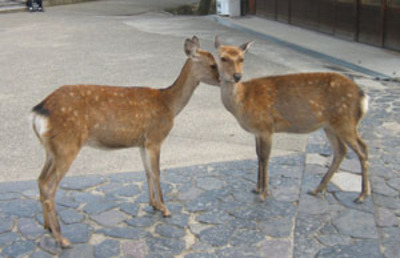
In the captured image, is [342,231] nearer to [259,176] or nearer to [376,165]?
[259,176]

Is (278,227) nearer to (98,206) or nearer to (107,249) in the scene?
(107,249)

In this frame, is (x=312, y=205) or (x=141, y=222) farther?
(x=312, y=205)

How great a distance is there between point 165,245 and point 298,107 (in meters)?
1.84

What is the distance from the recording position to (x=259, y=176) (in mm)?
5672

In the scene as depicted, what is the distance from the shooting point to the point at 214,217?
5.30m

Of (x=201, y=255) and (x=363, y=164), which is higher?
(x=363, y=164)

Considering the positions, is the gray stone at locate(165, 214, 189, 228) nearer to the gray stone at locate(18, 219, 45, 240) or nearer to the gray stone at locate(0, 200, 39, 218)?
the gray stone at locate(18, 219, 45, 240)


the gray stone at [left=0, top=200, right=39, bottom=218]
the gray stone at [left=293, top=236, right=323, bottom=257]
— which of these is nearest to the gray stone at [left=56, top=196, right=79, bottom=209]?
the gray stone at [left=0, top=200, right=39, bottom=218]

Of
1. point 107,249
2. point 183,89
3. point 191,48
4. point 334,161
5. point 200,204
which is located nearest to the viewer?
point 107,249

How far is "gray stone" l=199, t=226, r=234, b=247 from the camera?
16.0 ft

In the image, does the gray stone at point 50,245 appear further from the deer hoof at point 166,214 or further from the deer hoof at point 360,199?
the deer hoof at point 360,199

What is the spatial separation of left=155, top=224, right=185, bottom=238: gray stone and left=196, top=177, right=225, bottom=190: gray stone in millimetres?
860

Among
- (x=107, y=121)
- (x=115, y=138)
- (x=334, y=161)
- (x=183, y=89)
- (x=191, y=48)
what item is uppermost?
(x=191, y=48)

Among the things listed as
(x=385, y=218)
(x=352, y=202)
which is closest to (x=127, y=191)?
(x=352, y=202)
